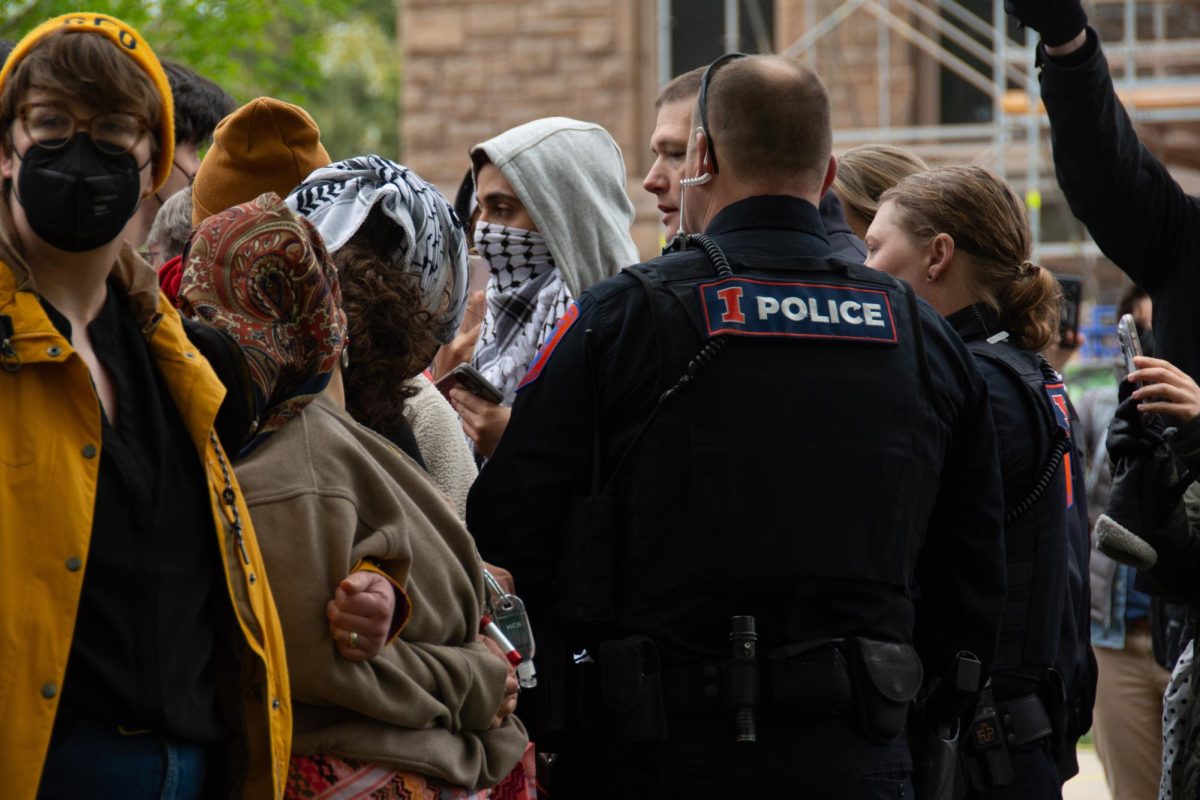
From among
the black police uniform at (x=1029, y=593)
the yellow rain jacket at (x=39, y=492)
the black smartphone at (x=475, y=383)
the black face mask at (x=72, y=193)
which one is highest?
the black face mask at (x=72, y=193)

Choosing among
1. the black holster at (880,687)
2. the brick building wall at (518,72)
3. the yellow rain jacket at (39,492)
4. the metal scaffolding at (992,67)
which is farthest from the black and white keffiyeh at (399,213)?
the brick building wall at (518,72)

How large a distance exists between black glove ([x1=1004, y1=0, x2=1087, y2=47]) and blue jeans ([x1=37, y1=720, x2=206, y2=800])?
2731mm

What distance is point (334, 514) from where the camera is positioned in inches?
98.8

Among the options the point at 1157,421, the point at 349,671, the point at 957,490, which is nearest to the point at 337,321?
the point at 349,671

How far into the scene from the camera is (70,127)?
7.14ft

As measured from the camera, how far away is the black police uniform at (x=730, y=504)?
3.02m

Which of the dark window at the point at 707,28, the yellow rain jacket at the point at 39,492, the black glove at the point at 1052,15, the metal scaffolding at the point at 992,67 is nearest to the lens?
the yellow rain jacket at the point at 39,492

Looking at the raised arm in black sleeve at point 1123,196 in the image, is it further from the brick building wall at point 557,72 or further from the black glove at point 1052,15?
the brick building wall at point 557,72

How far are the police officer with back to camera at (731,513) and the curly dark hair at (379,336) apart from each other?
0.29 meters

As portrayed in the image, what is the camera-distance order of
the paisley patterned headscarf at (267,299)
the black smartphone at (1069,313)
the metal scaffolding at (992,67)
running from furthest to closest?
the metal scaffolding at (992,67), the black smartphone at (1069,313), the paisley patterned headscarf at (267,299)

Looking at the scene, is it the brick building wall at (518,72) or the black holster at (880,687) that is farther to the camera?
the brick building wall at (518,72)

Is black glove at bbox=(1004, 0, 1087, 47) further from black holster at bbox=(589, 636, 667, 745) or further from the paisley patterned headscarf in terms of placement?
the paisley patterned headscarf

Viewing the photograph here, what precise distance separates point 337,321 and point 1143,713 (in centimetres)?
441

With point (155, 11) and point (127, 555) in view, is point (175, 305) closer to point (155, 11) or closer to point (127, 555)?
point (127, 555)
